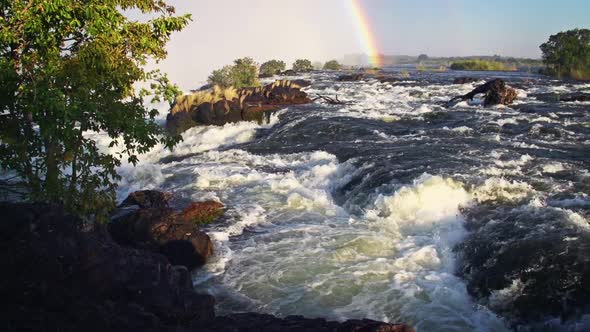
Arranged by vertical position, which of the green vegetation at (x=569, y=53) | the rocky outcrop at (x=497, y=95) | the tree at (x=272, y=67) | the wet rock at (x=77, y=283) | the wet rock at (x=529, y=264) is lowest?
the wet rock at (x=529, y=264)

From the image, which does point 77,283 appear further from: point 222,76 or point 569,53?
point 569,53

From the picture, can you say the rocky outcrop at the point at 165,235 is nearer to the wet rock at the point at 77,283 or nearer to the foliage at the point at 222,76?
the wet rock at the point at 77,283

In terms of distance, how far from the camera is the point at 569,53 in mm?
41688

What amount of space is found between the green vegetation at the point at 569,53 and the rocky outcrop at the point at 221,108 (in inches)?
1045

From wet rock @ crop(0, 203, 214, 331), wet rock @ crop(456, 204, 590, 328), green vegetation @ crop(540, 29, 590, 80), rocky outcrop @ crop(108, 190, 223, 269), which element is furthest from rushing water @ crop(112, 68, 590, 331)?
green vegetation @ crop(540, 29, 590, 80)

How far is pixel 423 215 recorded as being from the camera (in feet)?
34.7

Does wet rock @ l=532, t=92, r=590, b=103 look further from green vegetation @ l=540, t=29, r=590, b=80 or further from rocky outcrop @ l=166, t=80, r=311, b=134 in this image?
green vegetation @ l=540, t=29, r=590, b=80

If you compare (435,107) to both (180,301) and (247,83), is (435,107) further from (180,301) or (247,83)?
(180,301)

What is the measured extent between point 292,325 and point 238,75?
110 feet

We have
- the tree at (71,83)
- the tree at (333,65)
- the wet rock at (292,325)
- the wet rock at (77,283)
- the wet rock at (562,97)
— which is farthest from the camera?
the tree at (333,65)

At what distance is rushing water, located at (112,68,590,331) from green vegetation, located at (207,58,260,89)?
51.4ft

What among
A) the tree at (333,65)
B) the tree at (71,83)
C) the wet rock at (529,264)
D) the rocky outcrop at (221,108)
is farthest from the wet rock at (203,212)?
the tree at (333,65)

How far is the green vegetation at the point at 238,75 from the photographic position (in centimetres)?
3694

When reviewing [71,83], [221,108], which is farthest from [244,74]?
[71,83]
